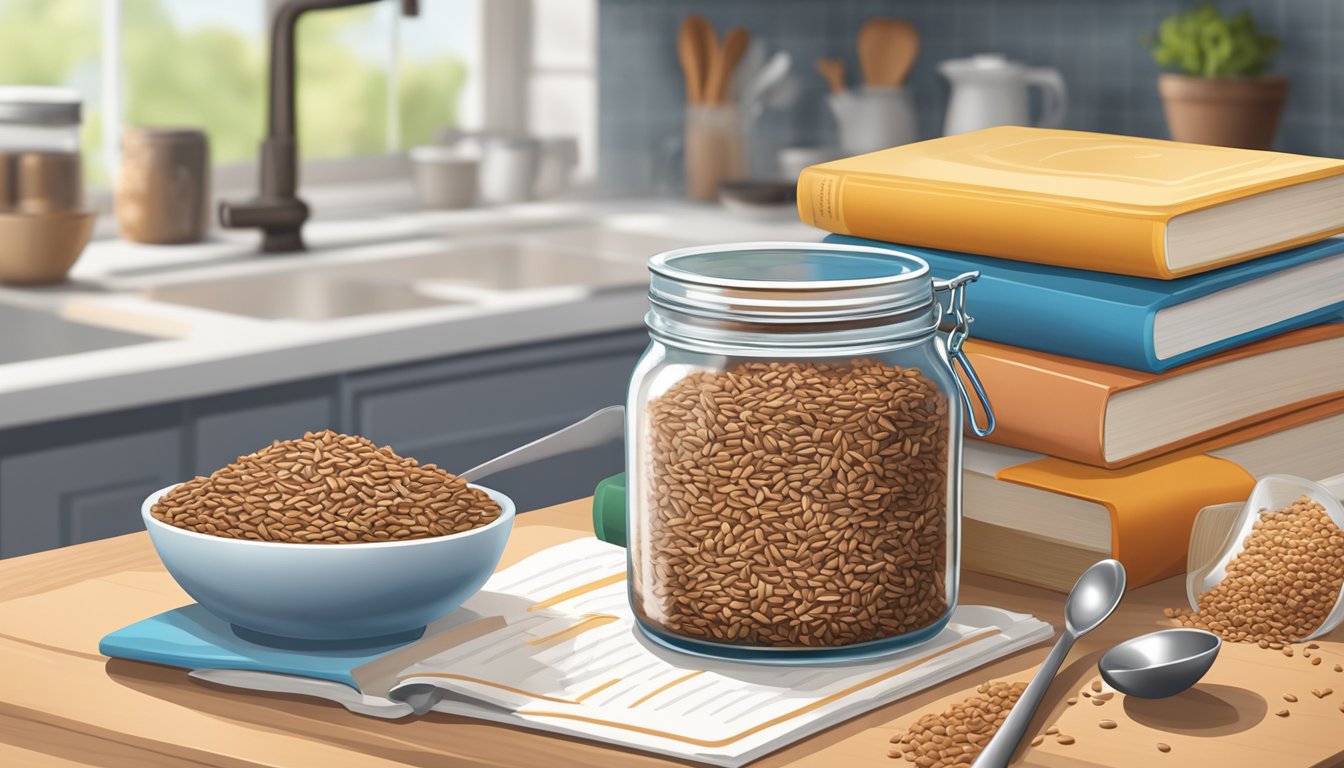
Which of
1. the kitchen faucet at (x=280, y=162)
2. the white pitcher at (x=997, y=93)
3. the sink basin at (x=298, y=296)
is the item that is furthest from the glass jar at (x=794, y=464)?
the white pitcher at (x=997, y=93)

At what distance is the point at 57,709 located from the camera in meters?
0.82

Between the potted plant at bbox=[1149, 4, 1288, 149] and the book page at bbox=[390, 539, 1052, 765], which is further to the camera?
the potted plant at bbox=[1149, 4, 1288, 149]

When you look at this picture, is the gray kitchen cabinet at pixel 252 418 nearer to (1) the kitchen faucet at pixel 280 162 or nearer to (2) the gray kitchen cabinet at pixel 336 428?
(2) the gray kitchen cabinet at pixel 336 428

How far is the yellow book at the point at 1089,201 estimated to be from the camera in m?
0.95

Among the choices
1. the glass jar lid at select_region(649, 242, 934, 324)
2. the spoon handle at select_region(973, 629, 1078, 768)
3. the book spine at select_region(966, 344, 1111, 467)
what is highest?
the glass jar lid at select_region(649, 242, 934, 324)

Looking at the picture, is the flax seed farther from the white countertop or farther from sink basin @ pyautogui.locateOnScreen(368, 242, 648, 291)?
sink basin @ pyautogui.locateOnScreen(368, 242, 648, 291)

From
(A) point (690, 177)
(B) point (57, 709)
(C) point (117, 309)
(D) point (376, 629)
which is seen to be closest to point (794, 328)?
(D) point (376, 629)

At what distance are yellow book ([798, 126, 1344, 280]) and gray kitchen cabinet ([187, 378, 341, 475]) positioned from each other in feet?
3.33

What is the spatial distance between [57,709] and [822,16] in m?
2.81

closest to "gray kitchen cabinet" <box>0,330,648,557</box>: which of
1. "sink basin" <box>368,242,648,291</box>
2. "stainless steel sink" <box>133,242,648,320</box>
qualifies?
"stainless steel sink" <box>133,242,648,320</box>

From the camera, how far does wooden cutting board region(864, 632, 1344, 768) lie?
750 millimetres

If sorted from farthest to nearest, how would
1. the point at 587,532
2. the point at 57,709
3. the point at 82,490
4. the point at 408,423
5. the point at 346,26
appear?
the point at 346,26, the point at 408,423, the point at 82,490, the point at 587,532, the point at 57,709

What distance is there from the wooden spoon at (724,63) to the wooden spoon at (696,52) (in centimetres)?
2

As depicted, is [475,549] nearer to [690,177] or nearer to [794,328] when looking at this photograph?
[794,328]
